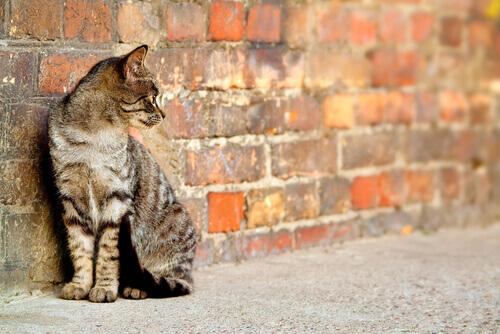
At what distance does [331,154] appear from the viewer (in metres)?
4.10

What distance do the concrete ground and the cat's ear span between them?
0.91 meters

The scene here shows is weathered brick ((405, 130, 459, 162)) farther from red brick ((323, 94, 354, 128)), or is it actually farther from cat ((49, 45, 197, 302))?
cat ((49, 45, 197, 302))

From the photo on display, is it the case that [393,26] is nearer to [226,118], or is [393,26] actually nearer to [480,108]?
[480,108]

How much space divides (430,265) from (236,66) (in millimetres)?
1401

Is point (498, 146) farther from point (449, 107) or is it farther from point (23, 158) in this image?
point (23, 158)

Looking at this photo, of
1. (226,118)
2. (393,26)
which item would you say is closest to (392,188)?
(393,26)

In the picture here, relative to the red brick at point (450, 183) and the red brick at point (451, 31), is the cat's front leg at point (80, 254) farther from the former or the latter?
the red brick at point (451, 31)

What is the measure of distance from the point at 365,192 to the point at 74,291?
195cm

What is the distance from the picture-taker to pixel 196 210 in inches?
139

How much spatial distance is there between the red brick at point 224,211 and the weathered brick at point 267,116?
13.9 inches

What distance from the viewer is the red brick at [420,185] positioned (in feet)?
15.0

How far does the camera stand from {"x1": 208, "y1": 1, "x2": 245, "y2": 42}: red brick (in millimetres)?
3523

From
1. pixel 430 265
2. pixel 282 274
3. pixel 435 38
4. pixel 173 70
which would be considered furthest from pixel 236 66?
pixel 435 38

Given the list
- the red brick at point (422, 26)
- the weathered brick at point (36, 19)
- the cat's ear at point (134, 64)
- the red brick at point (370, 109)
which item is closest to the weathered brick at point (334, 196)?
the red brick at point (370, 109)
